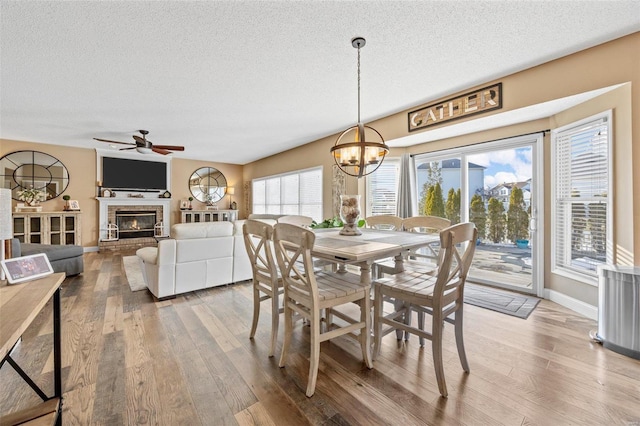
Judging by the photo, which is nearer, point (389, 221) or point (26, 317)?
point (26, 317)

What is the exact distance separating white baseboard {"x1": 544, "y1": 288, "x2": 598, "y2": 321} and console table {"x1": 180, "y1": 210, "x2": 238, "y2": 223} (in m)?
7.31

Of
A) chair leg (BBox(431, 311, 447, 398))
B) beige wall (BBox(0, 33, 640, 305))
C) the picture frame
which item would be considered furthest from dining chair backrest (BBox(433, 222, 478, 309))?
the picture frame

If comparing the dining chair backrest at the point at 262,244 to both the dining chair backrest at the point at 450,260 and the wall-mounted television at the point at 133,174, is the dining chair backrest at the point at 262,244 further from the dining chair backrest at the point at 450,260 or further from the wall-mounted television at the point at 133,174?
the wall-mounted television at the point at 133,174

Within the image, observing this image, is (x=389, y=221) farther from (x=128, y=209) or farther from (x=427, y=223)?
(x=128, y=209)

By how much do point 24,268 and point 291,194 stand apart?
541cm

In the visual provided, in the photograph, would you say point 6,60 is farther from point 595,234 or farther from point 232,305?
point 595,234

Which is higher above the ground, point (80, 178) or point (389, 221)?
point (80, 178)

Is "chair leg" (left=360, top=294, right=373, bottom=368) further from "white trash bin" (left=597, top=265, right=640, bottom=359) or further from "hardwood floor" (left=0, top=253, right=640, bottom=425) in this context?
"white trash bin" (left=597, top=265, right=640, bottom=359)

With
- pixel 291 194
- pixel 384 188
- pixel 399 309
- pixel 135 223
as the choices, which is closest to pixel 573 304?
pixel 399 309

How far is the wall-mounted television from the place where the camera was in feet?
21.8

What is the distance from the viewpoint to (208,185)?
8.30 meters

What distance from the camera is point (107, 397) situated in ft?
5.07

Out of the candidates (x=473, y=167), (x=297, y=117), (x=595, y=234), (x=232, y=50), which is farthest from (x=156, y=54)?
(x=595, y=234)

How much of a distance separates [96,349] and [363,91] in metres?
3.64
